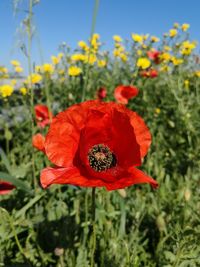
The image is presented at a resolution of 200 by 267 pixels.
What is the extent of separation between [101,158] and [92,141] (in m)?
0.05

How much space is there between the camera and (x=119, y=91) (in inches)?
123

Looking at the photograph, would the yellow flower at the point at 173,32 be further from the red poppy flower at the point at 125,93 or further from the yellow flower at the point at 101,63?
the red poppy flower at the point at 125,93

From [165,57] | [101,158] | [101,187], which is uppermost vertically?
[101,158]

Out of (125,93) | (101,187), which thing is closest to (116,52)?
(125,93)

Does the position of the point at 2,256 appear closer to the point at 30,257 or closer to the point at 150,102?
the point at 30,257

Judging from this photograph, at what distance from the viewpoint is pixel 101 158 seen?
1.20m

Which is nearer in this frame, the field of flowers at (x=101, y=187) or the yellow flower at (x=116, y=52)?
the field of flowers at (x=101, y=187)

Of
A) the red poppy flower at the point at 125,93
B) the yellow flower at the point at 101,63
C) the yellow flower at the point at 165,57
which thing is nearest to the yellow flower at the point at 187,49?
the yellow flower at the point at 165,57

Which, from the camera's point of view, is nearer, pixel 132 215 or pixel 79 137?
pixel 79 137

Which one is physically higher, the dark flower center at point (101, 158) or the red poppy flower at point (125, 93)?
the dark flower center at point (101, 158)

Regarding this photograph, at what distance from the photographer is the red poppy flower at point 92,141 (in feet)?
3.68

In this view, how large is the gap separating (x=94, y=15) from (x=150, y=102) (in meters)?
2.45

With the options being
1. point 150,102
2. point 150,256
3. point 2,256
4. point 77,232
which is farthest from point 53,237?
point 150,102

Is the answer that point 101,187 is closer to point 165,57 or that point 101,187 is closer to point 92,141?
point 92,141
